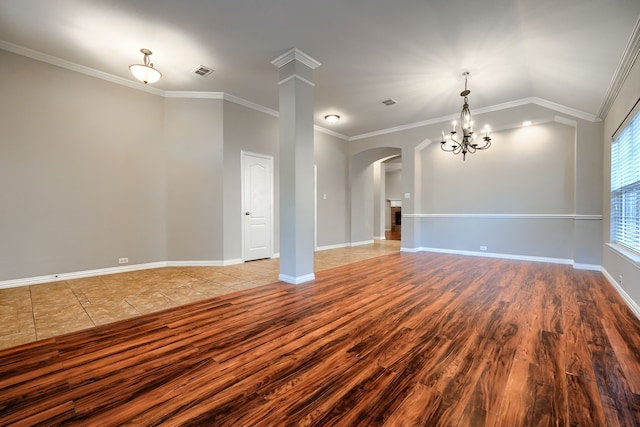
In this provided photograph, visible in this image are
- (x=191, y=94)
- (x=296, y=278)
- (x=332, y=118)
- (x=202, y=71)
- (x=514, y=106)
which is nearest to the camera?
(x=296, y=278)

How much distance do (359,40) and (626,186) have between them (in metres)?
3.62

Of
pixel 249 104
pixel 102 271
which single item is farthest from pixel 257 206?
pixel 102 271

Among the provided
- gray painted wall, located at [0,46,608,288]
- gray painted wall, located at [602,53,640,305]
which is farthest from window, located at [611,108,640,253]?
gray painted wall, located at [0,46,608,288]

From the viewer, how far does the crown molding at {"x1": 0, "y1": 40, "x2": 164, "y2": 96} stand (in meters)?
3.35

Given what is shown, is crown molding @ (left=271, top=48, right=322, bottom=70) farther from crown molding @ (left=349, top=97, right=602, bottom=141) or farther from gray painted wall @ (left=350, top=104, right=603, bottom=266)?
gray painted wall @ (left=350, top=104, right=603, bottom=266)

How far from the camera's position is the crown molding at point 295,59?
11.3ft

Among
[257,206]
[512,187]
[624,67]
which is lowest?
[257,206]

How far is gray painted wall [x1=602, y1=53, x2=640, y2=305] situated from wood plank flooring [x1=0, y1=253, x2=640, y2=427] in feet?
1.00

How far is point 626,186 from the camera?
312cm

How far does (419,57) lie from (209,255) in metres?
4.57

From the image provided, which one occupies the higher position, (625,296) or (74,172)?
(74,172)

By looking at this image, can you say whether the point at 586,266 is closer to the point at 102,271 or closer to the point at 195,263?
the point at 195,263

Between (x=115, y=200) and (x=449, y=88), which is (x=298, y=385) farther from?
(x=449, y=88)

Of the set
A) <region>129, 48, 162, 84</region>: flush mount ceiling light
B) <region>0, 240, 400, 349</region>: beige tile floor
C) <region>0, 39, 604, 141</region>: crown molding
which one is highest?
<region>0, 39, 604, 141</region>: crown molding
